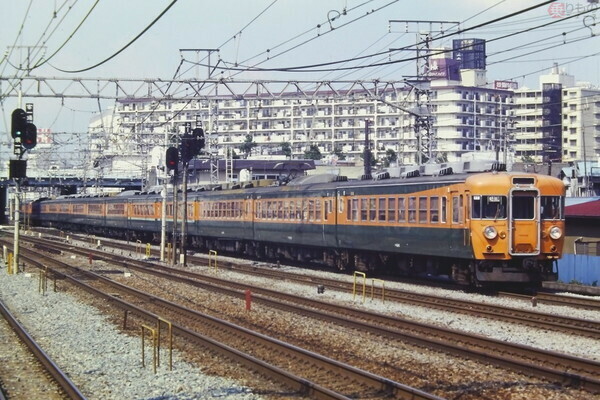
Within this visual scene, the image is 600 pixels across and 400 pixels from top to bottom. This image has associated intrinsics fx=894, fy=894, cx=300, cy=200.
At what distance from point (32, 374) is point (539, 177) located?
14.0m

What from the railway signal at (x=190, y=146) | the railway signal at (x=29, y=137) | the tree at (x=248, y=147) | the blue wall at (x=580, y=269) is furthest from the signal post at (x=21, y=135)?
the tree at (x=248, y=147)

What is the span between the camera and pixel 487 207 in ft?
72.5

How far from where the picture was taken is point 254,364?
13.5m

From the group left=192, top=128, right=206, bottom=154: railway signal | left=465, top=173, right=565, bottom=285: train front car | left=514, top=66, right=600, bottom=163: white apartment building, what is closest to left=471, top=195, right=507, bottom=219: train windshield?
left=465, top=173, right=565, bottom=285: train front car

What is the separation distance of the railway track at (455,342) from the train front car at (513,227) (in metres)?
4.47

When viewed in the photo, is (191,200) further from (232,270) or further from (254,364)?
(254,364)

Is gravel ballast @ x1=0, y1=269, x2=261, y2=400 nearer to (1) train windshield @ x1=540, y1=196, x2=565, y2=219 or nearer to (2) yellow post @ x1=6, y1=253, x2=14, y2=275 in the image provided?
(2) yellow post @ x1=6, y1=253, x2=14, y2=275

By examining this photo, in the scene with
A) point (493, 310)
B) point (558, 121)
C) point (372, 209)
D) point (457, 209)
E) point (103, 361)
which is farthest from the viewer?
point (558, 121)

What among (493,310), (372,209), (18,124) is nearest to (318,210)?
(372,209)

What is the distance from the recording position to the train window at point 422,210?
24.1 m

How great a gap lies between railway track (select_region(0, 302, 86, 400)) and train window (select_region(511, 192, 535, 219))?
1195cm

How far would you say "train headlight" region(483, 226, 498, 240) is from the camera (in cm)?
2183

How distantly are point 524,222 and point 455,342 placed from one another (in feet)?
25.3

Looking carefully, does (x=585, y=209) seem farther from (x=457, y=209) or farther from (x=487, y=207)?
(x=487, y=207)
